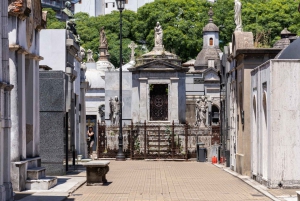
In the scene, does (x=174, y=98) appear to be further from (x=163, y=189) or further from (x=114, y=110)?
(x=163, y=189)

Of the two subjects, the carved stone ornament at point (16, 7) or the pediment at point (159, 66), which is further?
the pediment at point (159, 66)

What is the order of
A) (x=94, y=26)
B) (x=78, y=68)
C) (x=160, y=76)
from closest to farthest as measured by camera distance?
(x=78, y=68) → (x=160, y=76) → (x=94, y=26)

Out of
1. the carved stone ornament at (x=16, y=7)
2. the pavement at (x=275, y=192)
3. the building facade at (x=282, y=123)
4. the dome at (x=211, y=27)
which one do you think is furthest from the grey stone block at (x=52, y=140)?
the dome at (x=211, y=27)

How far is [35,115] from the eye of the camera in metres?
20.5

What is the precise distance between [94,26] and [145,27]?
9238 mm

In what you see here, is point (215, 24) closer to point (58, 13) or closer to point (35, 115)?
point (58, 13)

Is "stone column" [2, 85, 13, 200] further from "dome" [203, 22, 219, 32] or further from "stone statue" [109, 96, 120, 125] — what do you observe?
"dome" [203, 22, 219, 32]

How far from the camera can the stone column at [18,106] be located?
18.1 metres

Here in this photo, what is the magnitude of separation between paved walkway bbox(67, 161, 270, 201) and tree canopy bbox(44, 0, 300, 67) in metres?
59.8

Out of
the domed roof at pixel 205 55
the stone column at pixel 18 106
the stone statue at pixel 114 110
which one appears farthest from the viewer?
the domed roof at pixel 205 55

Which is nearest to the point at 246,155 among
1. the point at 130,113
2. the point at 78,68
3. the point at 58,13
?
the point at 78,68

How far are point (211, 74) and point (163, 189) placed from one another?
45.1 m

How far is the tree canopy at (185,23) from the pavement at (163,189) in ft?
201

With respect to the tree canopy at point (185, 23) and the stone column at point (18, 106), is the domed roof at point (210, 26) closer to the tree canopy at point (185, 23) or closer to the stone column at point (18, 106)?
the tree canopy at point (185, 23)
